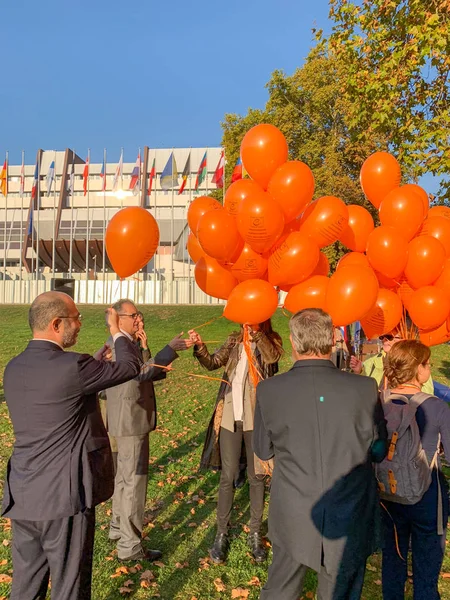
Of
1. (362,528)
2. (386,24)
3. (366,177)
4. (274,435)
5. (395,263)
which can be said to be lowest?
(362,528)

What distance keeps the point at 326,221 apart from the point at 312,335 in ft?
5.72

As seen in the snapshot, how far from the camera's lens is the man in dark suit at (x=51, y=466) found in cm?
246

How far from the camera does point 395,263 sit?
3.96 meters

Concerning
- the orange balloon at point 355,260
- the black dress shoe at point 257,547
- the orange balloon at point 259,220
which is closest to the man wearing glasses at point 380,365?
the orange balloon at point 355,260

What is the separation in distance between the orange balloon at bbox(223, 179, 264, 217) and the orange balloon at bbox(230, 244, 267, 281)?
0.33 m

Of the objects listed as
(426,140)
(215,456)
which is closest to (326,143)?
(426,140)

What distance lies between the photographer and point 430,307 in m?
3.94

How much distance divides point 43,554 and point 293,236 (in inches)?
108

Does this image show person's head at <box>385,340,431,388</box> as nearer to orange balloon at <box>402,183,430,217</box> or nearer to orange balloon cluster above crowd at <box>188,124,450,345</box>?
orange balloon cluster above crowd at <box>188,124,450,345</box>

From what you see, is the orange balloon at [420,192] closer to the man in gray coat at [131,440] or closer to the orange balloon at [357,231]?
the orange balloon at [357,231]

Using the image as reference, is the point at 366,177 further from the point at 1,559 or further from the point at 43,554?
the point at 1,559

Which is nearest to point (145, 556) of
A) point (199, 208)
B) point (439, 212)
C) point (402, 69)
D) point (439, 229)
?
point (199, 208)

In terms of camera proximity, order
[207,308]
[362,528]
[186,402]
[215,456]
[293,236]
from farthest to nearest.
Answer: [207,308], [186,402], [215,456], [293,236], [362,528]

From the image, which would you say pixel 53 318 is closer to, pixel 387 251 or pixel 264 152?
pixel 264 152
